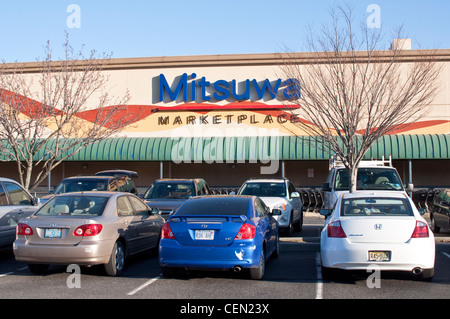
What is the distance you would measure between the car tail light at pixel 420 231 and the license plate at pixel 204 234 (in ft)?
10.1

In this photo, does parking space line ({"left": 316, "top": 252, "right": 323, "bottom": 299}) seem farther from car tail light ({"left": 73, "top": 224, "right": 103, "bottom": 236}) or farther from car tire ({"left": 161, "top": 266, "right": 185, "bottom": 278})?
car tail light ({"left": 73, "top": 224, "right": 103, "bottom": 236})

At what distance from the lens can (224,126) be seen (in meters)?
27.3

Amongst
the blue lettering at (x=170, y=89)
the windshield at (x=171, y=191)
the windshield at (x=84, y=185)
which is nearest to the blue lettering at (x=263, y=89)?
the blue lettering at (x=170, y=89)

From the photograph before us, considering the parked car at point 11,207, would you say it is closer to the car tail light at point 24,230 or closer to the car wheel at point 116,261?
the car tail light at point 24,230

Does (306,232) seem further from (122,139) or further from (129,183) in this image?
(122,139)

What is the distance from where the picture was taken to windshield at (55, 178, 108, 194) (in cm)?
1466

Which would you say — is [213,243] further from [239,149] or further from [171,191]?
[239,149]

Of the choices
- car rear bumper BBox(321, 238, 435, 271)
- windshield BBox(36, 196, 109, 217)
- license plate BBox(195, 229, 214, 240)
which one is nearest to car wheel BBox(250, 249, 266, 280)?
license plate BBox(195, 229, 214, 240)

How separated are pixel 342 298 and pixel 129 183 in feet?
34.7

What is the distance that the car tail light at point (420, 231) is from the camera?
801cm

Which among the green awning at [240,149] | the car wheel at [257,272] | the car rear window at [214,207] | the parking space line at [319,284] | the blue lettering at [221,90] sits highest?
the blue lettering at [221,90]

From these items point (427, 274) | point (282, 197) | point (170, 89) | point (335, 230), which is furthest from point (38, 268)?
point (170, 89)

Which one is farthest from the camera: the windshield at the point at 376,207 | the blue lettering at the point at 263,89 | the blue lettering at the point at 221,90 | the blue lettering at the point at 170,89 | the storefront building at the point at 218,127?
the blue lettering at the point at 170,89

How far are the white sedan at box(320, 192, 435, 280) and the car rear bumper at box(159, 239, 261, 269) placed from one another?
1.21 m
